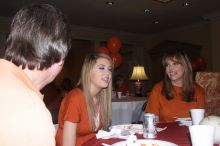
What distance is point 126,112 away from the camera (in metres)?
4.68

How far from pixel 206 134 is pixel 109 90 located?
4.00 feet

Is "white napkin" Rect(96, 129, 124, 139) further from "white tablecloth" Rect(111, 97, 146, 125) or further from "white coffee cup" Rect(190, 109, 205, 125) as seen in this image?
"white tablecloth" Rect(111, 97, 146, 125)

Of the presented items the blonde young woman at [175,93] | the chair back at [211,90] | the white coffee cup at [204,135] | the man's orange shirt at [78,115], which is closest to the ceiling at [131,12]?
the blonde young woman at [175,93]

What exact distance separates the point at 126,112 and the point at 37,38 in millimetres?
3994

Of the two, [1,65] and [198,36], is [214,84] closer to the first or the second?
[1,65]

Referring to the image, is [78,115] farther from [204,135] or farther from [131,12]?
[131,12]

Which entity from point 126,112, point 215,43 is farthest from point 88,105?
point 215,43

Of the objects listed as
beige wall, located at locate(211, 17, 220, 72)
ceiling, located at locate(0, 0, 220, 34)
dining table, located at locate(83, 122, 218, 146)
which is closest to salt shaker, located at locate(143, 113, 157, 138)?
dining table, located at locate(83, 122, 218, 146)

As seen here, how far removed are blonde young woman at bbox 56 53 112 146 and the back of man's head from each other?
102 cm

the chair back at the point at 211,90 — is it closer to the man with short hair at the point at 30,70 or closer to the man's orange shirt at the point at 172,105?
the man's orange shirt at the point at 172,105

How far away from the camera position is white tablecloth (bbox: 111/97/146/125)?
4.57m

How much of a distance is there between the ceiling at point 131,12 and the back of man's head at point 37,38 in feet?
16.7

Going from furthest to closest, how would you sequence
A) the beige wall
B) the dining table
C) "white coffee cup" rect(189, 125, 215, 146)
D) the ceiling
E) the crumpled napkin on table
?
the beige wall → the ceiling → the crumpled napkin on table → the dining table → "white coffee cup" rect(189, 125, 215, 146)

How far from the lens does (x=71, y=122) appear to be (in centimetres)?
180
